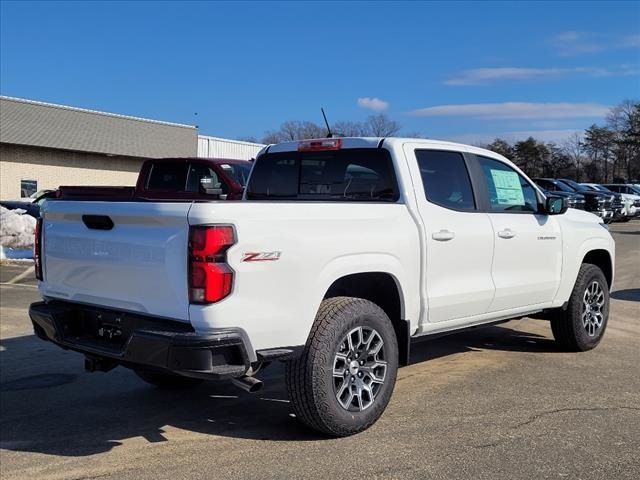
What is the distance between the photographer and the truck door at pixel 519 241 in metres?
5.50

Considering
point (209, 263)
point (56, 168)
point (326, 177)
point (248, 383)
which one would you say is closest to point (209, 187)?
point (326, 177)

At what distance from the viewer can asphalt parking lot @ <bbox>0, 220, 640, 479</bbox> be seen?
389 cm

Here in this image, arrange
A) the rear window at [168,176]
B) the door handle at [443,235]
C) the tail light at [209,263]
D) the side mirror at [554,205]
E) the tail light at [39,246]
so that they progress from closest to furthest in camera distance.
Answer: the tail light at [209,263]
the tail light at [39,246]
the door handle at [443,235]
the side mirror at [554,205]
the rear window at [168,176]

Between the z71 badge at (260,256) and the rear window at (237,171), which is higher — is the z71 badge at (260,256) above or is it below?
below

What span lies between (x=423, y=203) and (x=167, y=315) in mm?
2109

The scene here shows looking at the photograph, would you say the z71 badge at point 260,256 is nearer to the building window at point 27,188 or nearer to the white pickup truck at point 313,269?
the white pickup truck at point 313,269

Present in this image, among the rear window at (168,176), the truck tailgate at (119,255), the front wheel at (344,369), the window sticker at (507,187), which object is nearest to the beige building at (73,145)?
the rear window at (168,176)

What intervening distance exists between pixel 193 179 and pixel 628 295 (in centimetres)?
722

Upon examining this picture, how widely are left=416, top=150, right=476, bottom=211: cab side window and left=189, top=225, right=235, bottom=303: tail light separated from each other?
196 cm

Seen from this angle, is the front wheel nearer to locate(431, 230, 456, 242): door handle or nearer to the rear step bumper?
the rear step bumper

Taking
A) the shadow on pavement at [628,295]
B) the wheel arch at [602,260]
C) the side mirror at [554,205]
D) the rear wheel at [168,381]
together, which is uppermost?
the side mirror at [554,205]

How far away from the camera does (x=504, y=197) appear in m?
5.74


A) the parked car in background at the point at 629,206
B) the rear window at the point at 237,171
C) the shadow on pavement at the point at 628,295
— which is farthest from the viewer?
the parked car in background at the point at 629,206

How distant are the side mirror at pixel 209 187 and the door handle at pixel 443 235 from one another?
19.9 feet
